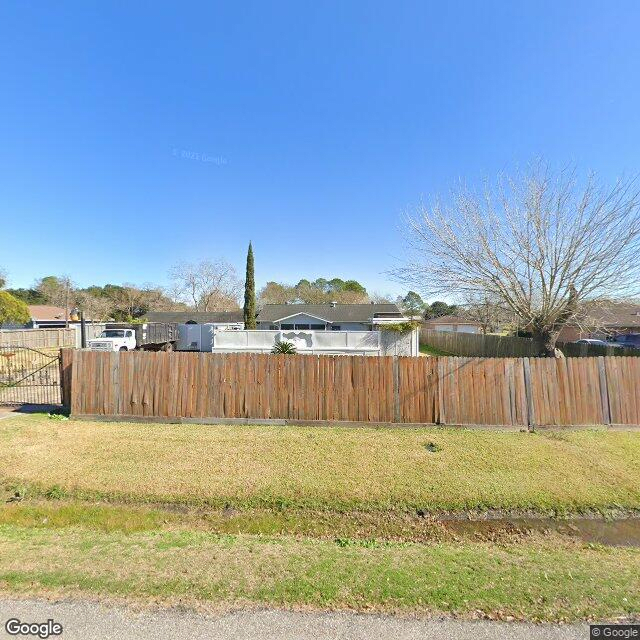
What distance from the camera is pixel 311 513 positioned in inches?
187

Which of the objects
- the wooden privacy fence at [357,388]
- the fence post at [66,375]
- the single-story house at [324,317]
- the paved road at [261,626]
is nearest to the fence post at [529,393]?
the wooden privacy fence at [357,388]

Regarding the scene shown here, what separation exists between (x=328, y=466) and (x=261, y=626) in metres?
3.50

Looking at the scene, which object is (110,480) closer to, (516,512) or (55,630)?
(55,630)

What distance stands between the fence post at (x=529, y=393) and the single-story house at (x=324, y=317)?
58.2ft

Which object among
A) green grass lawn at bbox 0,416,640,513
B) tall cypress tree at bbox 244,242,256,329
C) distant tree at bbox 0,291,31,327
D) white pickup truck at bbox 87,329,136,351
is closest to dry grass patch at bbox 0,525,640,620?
green grass lawn at bbox 0,416,640,513

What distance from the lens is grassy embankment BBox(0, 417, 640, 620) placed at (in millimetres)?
2883

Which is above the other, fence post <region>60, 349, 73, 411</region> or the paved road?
fence post <region>60, 349, 73, 411</region>

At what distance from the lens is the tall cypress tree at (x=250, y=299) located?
1101 inches

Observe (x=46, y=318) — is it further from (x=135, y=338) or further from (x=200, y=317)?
(x=135, y=338)

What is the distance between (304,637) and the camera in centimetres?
241

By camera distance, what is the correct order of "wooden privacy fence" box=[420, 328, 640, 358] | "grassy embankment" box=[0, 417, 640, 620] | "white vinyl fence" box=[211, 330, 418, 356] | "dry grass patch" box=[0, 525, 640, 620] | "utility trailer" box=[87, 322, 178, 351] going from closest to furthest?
"dry grass patch" box=[0, 525, 640, 620] → "grassy embankment" box=[0, 417, 640, 620] → "wooden privacy fence" box=[420, 328, 640, 358] → "white vinyl fence" box=[211, 330, 418, 356] → "utility trailer" box=[87, 322, 178, 351]

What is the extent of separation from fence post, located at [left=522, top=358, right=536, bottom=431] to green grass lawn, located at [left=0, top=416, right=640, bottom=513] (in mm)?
332

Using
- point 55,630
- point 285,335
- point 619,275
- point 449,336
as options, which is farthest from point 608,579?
point 449,336

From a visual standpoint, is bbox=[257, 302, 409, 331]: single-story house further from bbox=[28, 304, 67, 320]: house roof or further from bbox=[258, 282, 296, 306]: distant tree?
bbox=[28, 304, 67, 320]: house roof
